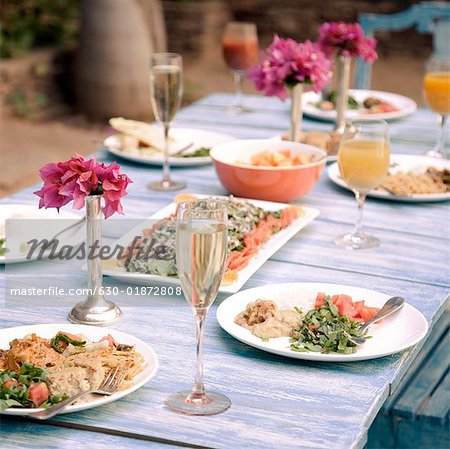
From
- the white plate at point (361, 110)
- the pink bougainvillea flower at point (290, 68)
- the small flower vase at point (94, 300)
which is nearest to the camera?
the small flower vase at point (94, 300)

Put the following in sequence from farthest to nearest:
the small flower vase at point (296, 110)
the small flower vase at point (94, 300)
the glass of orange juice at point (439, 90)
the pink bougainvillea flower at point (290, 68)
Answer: the glass of orange juice at point (439, 90) < the small flower vase at point (296, 110) < the pink bougainvillea flower at point (290, 68) < the small flower vase at point (94, 300)

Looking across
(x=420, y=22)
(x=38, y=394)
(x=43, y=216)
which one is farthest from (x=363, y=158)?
(x=420, y=22)

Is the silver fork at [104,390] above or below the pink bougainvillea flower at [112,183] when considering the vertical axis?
below

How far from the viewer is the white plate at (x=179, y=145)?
8.87 ft

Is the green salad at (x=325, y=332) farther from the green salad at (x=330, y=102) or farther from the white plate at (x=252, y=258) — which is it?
the green salad at (x=330, y=102)

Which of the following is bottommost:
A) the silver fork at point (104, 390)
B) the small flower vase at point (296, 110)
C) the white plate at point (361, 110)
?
the silver fork at point (104, 390)

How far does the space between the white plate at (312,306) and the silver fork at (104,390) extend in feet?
0.81

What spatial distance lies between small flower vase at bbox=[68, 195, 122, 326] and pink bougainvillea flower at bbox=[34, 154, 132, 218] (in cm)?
8

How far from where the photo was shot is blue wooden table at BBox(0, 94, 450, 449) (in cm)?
132

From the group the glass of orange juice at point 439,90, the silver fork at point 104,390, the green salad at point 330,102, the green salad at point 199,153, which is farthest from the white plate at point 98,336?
the green salad at point 330,102

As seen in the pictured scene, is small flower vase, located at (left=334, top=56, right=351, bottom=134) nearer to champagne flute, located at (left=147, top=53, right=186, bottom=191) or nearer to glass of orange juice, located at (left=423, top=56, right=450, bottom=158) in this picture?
glass of orange juice, located at (left=423, top=56, right=450, bottom=158)

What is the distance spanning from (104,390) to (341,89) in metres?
1.92

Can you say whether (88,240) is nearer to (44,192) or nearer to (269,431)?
(44,192)

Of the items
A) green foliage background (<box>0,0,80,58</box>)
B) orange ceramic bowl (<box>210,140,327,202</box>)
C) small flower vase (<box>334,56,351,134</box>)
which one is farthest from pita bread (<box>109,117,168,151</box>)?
green foliage background (<box>0,0,80,58</box>)
